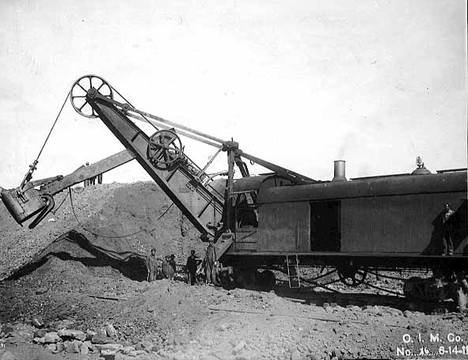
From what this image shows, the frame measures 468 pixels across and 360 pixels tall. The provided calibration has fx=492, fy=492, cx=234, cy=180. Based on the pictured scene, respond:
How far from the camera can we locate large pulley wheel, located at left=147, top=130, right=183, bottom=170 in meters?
13.3

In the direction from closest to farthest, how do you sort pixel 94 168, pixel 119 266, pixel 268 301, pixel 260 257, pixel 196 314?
pixel 196 314
pixel 268 301
pixel 260 257
pixel 94 168
pixel 119 266

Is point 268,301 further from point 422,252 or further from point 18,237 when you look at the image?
point 18,237

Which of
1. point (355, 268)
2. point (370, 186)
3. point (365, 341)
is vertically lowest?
point (365, 341)

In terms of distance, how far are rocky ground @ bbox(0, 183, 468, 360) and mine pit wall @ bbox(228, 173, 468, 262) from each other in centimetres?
123

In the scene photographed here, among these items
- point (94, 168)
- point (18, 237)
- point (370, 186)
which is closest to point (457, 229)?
point (370, 186)

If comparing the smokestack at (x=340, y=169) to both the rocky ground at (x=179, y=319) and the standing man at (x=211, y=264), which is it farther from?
the standing man at (x=211, y=264)

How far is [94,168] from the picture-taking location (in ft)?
43.4

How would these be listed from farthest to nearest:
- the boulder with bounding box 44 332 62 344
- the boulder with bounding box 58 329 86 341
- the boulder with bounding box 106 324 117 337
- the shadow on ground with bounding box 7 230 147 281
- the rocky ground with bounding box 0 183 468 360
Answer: the shadow on ground with bounding box 7 230 147 281 → the boulder with bounding box 106 324 117 337 → the boulder with bounding box 58 329 86 341 → the boulder with bounding box 44 332 62 344 → the rocky ground with bounding box 0 183 468 360

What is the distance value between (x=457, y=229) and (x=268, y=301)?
3.99m

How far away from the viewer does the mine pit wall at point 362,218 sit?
963 cm

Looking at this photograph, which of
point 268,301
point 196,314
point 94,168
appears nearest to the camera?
point 196,314

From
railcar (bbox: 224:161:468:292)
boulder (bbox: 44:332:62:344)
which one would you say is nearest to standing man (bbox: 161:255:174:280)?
railcar (bbox: 224:161:468:292)

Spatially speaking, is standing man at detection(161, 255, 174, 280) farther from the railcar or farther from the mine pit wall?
the mine pit wall

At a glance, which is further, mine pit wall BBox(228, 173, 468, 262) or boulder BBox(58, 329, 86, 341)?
mine pit wall BBox(228, 173, 468, 262)
